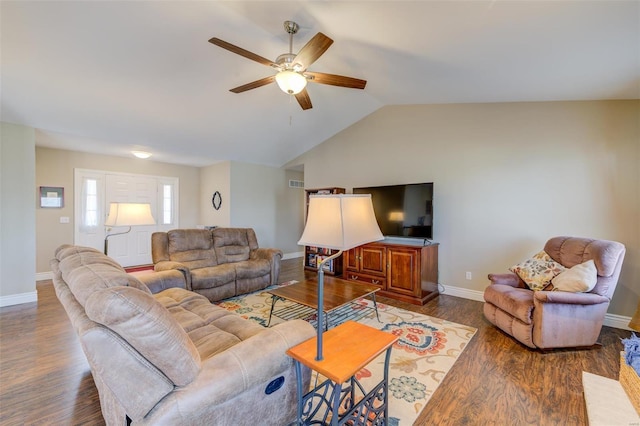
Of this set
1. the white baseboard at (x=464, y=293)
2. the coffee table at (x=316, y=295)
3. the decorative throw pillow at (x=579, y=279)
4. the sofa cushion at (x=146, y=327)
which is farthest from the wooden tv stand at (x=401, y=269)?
the sofa cushion at (x=146, y=327)

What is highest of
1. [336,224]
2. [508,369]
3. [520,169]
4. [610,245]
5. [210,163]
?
[210,163]

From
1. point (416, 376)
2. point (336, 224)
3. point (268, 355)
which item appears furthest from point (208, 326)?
point (416, 376)

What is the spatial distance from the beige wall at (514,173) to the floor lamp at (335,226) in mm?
3150

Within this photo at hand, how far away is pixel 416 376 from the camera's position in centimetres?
215

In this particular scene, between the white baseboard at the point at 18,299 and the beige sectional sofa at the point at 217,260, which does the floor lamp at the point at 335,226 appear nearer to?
the beige sectional sofa at the point at 217,260

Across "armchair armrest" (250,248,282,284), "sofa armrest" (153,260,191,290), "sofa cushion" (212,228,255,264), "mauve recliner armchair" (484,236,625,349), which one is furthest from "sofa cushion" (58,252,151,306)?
"mauve recliner armchair" (484,236,625,349)

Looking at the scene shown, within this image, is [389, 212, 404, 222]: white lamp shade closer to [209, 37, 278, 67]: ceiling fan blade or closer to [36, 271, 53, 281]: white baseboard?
→ [209, 37, 278, 67]: ceiling fan blade

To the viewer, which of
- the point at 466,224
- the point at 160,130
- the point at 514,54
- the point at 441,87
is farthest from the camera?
the point at 160,130

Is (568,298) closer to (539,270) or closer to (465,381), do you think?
(539,270)

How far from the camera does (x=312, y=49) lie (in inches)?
83.1

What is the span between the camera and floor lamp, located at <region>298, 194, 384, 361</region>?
4.24 feet

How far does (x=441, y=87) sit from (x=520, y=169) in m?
1.54

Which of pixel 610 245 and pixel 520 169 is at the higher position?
pixel 520 169

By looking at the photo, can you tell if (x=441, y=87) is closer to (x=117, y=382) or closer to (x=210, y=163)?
(x=117, y=382)
